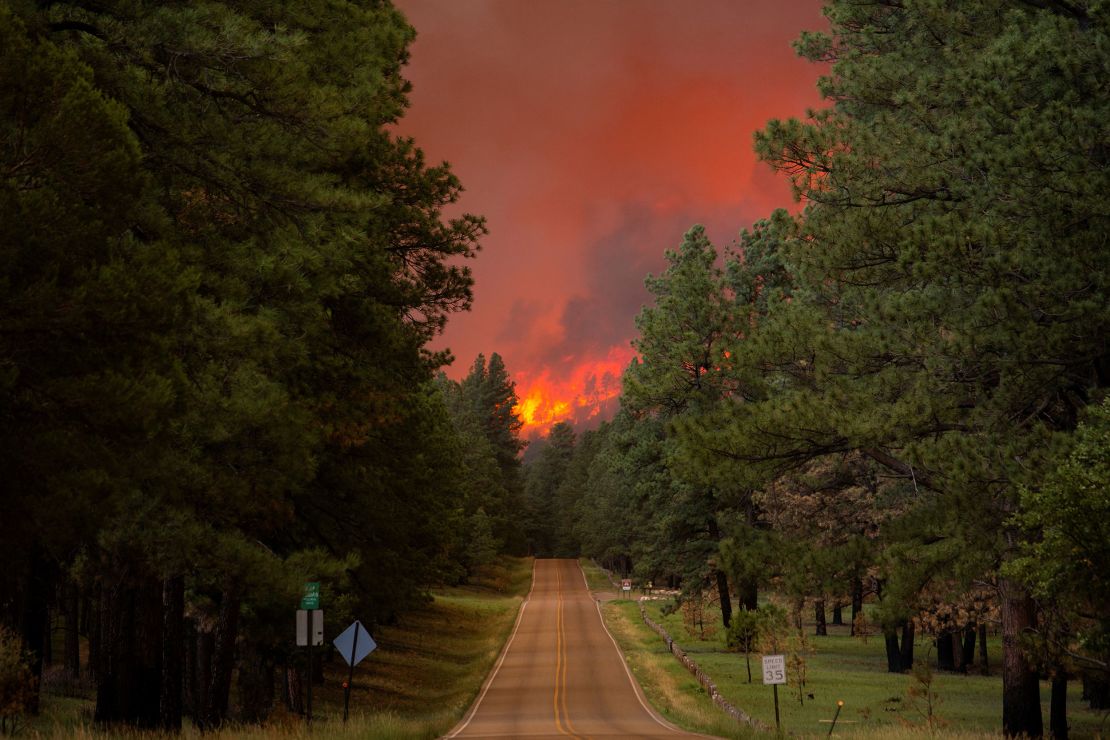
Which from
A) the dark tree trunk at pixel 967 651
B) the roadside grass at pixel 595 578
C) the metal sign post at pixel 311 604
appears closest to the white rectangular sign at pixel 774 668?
the metal sign post at pixel 311 604

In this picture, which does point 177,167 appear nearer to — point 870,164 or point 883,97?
point 870,164

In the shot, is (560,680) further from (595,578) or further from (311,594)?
(595,578)

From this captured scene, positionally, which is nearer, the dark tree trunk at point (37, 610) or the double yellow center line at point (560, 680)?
the dark tree trunk at point (37, 610)

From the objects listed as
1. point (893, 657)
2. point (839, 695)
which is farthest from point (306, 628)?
point (893, 657)

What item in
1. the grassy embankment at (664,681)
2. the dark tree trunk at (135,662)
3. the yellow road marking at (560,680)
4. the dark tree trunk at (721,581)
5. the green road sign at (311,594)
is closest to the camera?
the dark tree trunk at (135,662)

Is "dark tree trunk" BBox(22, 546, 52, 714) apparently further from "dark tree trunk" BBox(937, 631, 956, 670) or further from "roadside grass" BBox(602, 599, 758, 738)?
"dark tree trunk" BBox(937, 631, 956, 670)

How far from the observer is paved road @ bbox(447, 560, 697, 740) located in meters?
24.8

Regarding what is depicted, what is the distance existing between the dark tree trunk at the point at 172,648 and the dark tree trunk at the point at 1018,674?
1475 centimetres

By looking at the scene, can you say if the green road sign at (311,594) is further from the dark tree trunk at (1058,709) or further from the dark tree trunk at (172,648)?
the dark tree trunk at (1058,709)

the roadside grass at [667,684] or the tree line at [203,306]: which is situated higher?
the tree line at [203,306]

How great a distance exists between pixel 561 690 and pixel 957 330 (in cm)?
2414

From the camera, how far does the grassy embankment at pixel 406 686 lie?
15.8 meters

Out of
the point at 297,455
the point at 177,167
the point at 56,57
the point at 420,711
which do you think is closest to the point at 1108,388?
the point at 297,455

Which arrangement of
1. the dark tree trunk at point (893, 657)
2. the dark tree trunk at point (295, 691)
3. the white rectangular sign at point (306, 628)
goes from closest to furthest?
the white rectangular sign at point (306, 628) → the dark tree trunk at point (295, 691) → the dark tree trunk at point (893, 657)
